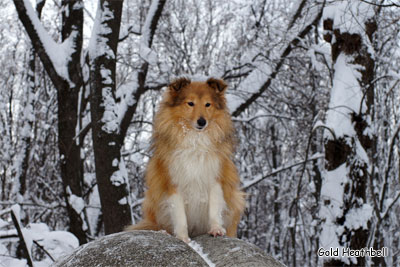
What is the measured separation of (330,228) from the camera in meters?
6.53

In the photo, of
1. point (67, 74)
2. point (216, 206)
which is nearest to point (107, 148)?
point (216, 206)

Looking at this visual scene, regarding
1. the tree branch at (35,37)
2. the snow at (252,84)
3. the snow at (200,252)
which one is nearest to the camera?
the snow at (200,252)

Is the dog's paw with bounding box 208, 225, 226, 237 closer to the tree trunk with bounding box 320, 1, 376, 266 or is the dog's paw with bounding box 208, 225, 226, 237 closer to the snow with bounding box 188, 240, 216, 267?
the snow with bounding box 188, 240, 216, 267

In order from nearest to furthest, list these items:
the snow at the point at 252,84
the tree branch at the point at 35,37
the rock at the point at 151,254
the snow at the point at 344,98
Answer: the rock at the point at 151,254
the snow at the point at 344,98
the tree branch at the point at 35,37
the snow at the point at 252,84

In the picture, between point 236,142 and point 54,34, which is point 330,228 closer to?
point 236,142

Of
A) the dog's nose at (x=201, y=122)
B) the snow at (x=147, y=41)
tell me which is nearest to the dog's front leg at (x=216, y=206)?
the dog's nose at (x=201, y=122)

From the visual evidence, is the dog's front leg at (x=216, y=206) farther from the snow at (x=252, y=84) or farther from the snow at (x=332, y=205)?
the snow at (x=252, y=84)

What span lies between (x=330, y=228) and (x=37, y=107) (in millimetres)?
13361

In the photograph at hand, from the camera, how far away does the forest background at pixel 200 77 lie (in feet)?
20.1

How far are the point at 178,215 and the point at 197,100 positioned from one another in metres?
1.10

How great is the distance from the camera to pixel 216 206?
4328 millimetres

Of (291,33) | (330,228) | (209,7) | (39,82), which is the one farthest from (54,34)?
(330,228)

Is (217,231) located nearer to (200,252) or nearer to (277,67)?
(200,252)

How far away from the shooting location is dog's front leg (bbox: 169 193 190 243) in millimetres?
4211
